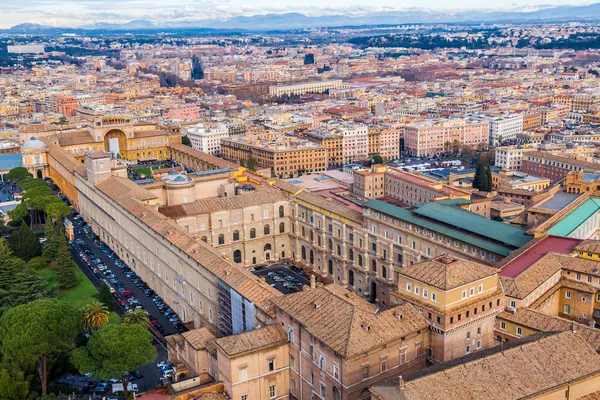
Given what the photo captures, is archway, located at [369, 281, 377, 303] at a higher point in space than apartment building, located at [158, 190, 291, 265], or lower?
lower

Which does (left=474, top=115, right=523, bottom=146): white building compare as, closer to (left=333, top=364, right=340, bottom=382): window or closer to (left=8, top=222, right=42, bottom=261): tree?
(left=8, top=222, right=42, bottom=261): tree

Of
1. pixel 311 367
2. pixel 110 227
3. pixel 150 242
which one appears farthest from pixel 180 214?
pixel 311 367

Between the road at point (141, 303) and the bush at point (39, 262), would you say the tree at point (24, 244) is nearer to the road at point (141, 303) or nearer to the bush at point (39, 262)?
the bush at point (39, 262)

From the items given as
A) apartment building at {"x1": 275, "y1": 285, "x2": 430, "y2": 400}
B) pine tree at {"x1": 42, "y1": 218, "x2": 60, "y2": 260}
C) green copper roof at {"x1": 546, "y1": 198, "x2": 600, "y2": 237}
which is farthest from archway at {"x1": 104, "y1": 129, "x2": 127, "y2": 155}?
apartment building at {"x1": 275, "y1": 285, "x2": 430, "y2": 400}

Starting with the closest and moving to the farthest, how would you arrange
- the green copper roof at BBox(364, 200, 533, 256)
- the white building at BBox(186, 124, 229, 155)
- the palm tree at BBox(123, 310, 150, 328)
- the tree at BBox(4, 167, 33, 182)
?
the palm tree at BBox(123, 310, 150, 328) < the green copper roof at BBox(364, 200, 533, 256) < the tree at BBox(4, 167, 33, 182) < the white building at BBox(186, 124, 229, 155)

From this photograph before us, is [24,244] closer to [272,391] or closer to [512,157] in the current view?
[272,391]

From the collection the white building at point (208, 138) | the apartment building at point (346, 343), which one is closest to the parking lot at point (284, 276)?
the apartment building at point (346, 343)

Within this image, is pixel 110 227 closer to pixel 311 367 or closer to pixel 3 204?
pixel 3 204

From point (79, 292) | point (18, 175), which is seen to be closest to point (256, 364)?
point (79, 292)
